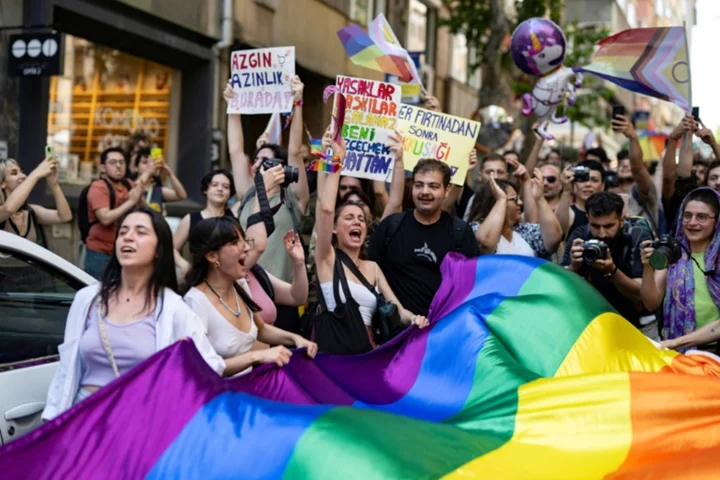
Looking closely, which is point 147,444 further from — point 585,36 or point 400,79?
point 585,36

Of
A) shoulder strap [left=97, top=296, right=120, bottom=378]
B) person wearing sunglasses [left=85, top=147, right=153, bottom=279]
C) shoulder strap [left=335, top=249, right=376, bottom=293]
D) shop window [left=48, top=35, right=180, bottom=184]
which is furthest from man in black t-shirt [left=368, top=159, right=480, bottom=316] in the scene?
shop window [left=48, top=35, right=180, bottom=184]

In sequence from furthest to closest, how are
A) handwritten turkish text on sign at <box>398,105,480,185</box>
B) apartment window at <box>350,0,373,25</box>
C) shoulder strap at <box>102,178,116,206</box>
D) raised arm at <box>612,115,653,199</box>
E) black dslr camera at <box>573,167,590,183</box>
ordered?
apartment window at <box>350,0,373,25</box>, shoulder strap at <box>102,178,116,206</box>, raised arm at <box>612,115,653,199</box>, handwritten turkish text on sign at <box>398,105,480,185</box>, black dslr camera at <box>573,167,590,183</box>

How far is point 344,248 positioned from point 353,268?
19 cm

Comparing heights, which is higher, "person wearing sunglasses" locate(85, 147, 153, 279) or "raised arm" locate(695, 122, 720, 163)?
"raised arm" locate(695, 122, 720, 163)

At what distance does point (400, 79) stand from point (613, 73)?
182 cm

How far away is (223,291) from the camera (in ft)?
16.9

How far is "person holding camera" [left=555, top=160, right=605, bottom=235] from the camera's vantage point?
843 centimetres

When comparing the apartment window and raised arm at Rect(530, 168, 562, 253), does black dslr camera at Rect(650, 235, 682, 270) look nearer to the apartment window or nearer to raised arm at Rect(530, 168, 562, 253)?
raised arm at Rect(530, 168, 562, 253)

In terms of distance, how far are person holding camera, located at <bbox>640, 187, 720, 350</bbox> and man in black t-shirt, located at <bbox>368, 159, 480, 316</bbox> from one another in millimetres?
1093

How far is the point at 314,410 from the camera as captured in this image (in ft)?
13.8

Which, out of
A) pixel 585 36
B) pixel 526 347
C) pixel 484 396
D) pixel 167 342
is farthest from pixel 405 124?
pixel 585 36

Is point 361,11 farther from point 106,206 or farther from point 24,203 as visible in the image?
point 24,203

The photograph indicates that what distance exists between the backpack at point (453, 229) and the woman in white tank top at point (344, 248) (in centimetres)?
29

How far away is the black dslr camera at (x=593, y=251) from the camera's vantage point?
6559 millimetres
